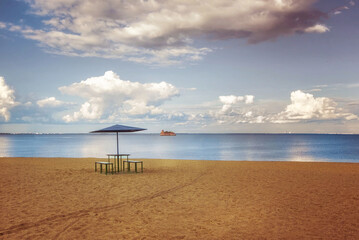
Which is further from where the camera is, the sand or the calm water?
the calm water

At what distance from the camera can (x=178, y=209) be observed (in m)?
8.30

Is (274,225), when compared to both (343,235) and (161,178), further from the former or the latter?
(161,178)

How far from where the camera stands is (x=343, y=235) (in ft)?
20.3

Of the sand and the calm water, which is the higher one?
the sand

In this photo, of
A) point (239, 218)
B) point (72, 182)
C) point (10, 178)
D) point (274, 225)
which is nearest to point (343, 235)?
point (274, 225)

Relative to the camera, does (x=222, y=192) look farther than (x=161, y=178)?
No

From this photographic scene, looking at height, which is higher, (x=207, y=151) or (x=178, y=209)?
(x=178, y=209)

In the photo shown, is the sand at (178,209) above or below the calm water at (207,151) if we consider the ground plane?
above

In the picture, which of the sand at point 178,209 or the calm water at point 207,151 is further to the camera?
the calm water at point 207,151

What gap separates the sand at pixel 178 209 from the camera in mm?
6375

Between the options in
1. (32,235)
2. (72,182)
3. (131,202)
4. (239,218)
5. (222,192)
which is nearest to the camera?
(32,235)

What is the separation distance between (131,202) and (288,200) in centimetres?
490

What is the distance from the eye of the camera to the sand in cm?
638

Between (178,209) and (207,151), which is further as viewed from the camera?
(207,151)
